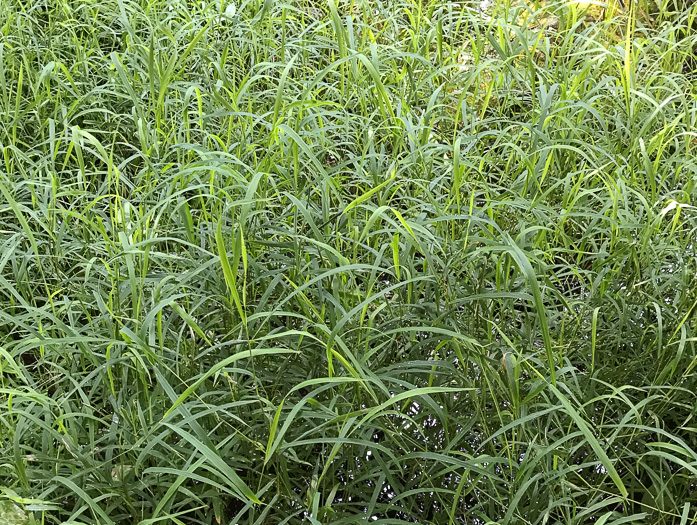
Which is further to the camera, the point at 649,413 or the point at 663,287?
the point at 663,287

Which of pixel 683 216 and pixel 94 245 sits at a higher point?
pixel 94 245

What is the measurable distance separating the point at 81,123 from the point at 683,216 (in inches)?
65.6

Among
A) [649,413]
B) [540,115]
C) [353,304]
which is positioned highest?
[540,115]

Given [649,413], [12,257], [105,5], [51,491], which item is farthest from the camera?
[105,5]

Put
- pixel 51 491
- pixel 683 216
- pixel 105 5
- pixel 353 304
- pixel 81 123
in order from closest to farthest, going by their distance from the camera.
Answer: pixel 51 491 < pixel 353 304 < pixel 683 216 < pixel 81 123 < pixel 105 5

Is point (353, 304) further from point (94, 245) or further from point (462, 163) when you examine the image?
point (94, 245)

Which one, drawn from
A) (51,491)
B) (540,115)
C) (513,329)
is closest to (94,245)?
(51,491)

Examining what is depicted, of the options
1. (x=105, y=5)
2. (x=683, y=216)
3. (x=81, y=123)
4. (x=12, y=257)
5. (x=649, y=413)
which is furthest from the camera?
(x=105, y=5)

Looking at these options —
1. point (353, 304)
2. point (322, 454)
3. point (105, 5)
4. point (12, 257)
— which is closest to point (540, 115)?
point (353, 304)

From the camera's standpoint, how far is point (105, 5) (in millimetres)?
2566

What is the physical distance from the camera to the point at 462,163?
1.55m

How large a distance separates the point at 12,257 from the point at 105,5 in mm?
1284

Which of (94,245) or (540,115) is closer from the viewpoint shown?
(94,245)

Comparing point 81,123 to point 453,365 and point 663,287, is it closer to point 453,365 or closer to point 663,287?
point 453,365
